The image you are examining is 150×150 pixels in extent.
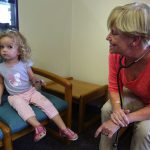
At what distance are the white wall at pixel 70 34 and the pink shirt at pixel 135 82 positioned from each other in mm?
772

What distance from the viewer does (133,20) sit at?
0.95 m

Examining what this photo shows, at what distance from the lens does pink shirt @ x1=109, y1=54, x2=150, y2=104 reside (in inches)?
43.3

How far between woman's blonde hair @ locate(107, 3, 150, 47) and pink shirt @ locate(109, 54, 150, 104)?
0.67 ft

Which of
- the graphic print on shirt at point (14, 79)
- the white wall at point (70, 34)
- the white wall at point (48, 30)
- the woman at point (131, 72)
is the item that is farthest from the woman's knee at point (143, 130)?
the white wall at point (48, 30)

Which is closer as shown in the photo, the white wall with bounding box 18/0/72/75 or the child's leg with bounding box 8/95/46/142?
the child's leg with bounding box 8/95/46/142

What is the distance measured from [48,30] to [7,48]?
707 mm

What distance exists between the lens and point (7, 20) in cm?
163

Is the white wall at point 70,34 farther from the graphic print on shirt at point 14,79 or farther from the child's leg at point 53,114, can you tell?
the child's leg at point 53,114

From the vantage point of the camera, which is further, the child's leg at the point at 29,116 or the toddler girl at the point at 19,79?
the toddler girl at the point at 19,79

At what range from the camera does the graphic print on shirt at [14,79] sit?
4.59 feet

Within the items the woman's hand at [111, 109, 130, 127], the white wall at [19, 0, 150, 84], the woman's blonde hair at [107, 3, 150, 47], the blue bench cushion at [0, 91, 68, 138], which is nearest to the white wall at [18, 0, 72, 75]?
the white wall at [19, 0, 150, 84]

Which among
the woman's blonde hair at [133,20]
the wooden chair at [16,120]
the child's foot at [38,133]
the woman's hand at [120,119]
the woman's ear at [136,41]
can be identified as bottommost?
the child's foot at [38,133]

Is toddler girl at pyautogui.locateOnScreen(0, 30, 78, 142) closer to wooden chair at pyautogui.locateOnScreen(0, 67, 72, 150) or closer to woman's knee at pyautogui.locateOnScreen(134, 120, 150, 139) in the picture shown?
wooden chair at pyautogui.locateOnScreen(0, 67, 72, 150)

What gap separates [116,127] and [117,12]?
571 mm
